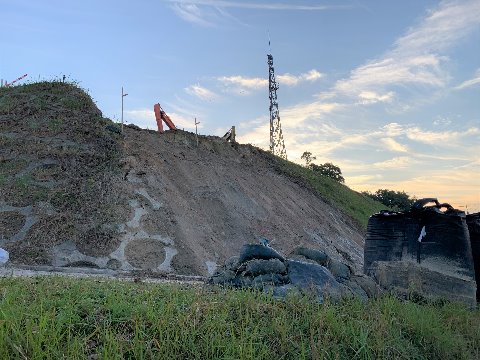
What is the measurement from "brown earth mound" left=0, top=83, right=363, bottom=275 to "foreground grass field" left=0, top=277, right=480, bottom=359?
28.5 feet

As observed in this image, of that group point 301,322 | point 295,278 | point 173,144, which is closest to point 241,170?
point 173,144

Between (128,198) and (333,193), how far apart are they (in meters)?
16.3

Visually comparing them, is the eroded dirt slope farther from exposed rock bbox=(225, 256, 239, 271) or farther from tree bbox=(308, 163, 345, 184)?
tree bbox=(308, 163, 345, 184)

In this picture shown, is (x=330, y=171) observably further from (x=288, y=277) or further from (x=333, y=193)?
(x=288, y=277)

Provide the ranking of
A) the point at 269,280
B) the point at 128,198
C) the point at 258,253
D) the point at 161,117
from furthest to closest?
1. the point at 161,117
2. the point at 128,198
3. the point at 258,253
4. the point at 269,280

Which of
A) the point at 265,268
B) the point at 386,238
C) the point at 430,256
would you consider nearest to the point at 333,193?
the point at 386,238

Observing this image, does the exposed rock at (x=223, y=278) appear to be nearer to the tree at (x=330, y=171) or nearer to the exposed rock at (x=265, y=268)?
the exposed rock at (x=265, y=268)

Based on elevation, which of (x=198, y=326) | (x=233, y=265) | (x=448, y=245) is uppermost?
(x=448, y=245)

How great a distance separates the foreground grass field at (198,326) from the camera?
4.00 metres

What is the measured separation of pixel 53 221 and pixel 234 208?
7296mm

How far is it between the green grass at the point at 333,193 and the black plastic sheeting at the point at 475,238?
1833 centimetres

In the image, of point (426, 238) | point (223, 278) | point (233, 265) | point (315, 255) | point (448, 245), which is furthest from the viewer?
point (426, 238)

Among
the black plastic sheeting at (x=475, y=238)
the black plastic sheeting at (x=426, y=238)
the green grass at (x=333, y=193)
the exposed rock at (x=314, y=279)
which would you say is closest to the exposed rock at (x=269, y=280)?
the exposed rock at (x=314, y=279)

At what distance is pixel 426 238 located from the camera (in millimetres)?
8078
